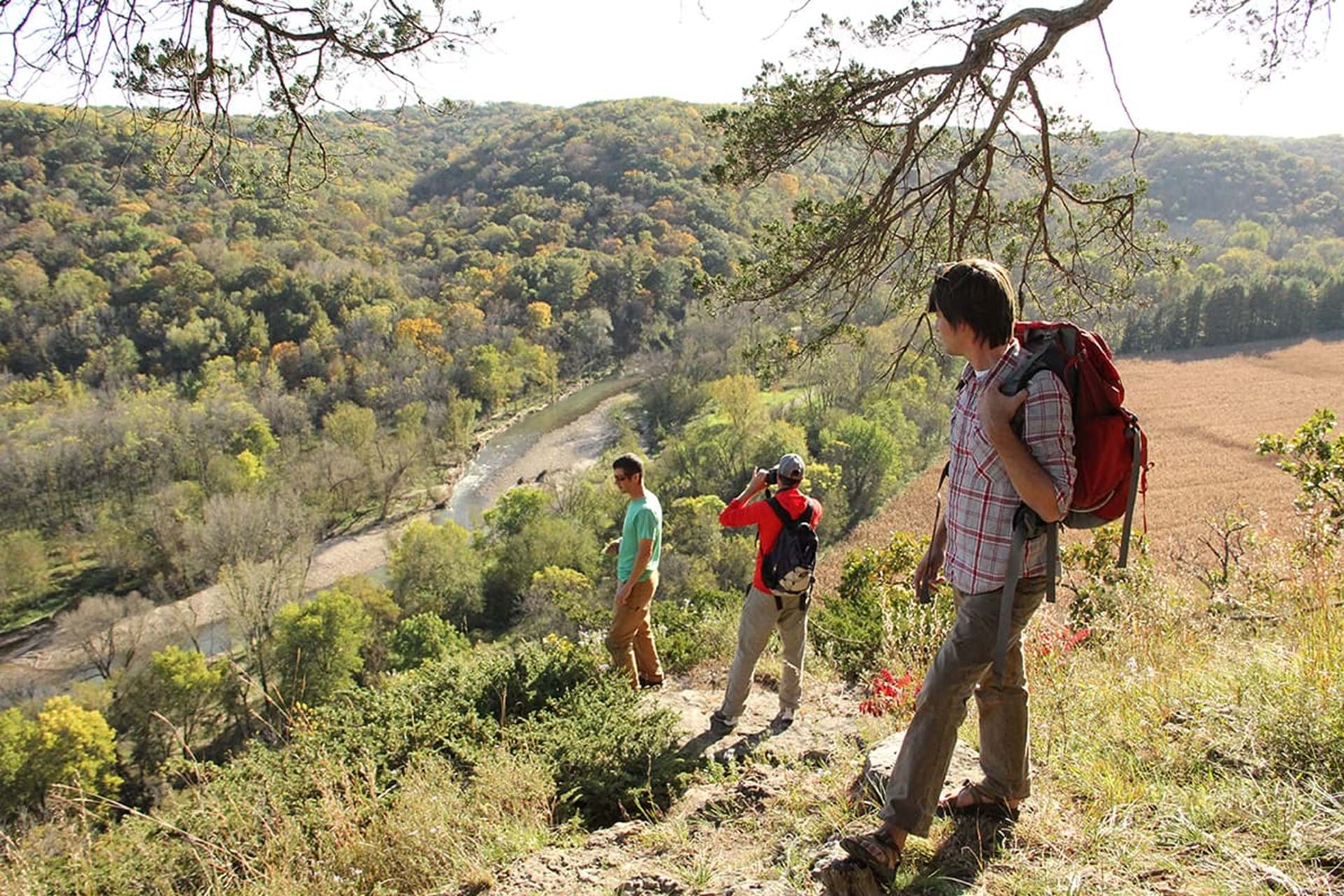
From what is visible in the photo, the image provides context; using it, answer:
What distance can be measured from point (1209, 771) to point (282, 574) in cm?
2664

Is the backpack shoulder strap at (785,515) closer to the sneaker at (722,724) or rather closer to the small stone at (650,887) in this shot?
the sneaker at (722,724)

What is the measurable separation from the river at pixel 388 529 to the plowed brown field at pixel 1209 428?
49.6ft

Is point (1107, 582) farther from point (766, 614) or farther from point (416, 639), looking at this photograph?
point (416, 639)

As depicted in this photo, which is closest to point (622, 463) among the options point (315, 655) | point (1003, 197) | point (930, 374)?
point (1003, 197)

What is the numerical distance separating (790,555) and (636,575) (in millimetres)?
1216

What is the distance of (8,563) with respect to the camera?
26.3 metres

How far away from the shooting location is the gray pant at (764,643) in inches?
155

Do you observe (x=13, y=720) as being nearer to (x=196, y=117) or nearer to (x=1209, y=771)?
(x=196, y=117)

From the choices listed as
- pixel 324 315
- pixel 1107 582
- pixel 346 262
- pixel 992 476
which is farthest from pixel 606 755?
pixel 346 262

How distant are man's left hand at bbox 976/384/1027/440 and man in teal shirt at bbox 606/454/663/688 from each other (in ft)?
8.72

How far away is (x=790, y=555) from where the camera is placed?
3.75m

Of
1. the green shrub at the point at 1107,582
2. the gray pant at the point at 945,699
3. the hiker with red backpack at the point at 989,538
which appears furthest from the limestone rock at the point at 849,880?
the green shrub at the point at 1107,582

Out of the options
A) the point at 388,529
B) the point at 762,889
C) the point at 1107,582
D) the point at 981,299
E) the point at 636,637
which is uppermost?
the point at 981,299

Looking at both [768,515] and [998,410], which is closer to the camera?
[998,410]
